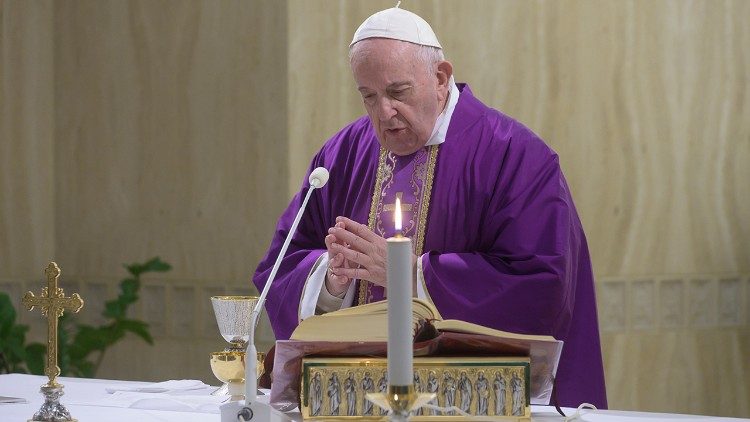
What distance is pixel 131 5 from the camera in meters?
6.98

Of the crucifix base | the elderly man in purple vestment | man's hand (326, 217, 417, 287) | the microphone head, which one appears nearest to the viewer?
the crucifix base

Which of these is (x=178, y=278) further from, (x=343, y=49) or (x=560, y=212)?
(x=560, y=212)

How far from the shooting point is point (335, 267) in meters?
3.70

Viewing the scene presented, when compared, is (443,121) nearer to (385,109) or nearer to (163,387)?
(385,109)

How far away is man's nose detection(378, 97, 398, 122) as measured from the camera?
389 cm

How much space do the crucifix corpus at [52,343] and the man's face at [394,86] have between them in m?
1.33

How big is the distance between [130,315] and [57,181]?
96 centimetres

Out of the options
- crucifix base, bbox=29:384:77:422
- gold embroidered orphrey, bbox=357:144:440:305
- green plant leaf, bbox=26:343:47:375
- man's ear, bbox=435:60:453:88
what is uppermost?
man's ear, bbox=435:60:453:88

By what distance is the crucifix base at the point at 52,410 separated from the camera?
2.82 meters

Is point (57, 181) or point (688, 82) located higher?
point (688, 82)

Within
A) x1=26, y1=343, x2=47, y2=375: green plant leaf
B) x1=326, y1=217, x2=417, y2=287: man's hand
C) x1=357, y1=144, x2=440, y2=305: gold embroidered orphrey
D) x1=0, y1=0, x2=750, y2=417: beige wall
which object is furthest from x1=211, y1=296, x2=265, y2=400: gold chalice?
x1=26, y1=343, x2=47, y2=375: green plant leaf

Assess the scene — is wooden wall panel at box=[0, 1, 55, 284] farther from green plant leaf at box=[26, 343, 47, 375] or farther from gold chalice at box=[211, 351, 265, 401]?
gold chalice at box=[211, 351, 265, 401]

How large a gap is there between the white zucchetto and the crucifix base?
1.66 meters

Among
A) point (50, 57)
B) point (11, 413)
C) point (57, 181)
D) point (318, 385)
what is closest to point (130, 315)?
point (57, 181)
